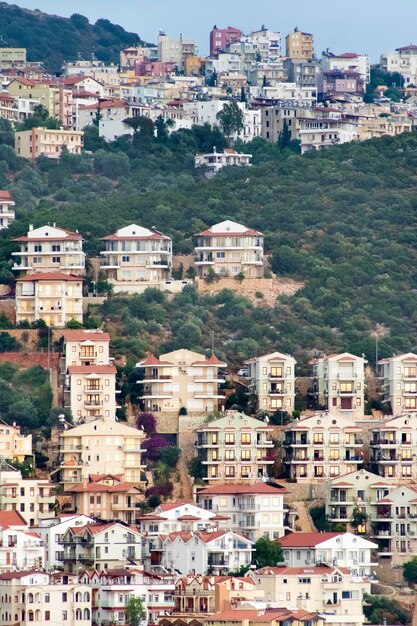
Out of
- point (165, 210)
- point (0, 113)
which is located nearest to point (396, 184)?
point (165, 210)

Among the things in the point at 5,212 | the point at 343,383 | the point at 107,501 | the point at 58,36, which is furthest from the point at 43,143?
the point at 58,36

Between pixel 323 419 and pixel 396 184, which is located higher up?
pixel 396 184

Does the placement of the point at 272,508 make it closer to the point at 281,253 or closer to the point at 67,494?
the point at 67,494

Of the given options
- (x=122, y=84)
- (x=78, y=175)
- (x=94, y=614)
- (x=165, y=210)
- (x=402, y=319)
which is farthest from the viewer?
(x=122, y=84)

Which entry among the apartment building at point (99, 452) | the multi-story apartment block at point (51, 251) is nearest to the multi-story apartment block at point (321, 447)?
the apartment building at point (99, 452)

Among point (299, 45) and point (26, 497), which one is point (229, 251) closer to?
point (26, 497)

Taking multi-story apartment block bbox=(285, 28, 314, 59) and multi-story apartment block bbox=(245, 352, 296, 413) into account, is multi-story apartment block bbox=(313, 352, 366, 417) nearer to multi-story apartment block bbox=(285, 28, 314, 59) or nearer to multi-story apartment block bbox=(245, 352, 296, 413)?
multi-story apartment block bbox=(245, 352, 296, 413)

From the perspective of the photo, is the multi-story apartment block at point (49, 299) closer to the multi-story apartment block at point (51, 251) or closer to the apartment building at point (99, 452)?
the multi-story apartment block at point (51, 251)
